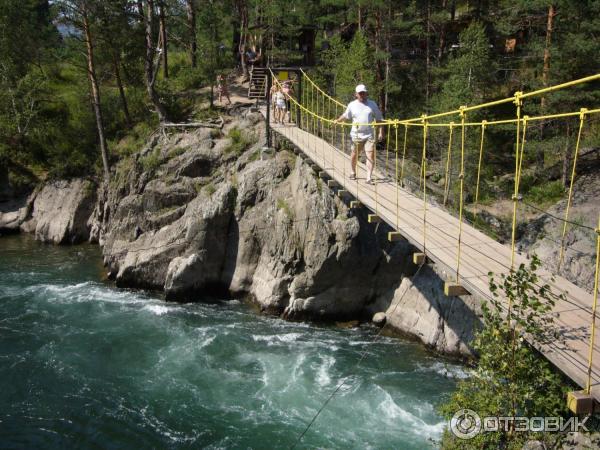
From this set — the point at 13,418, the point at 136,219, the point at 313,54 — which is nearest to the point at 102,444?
the point at 13,418

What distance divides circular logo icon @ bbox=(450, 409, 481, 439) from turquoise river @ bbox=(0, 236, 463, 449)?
1524mm

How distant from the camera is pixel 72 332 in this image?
30.2 feet

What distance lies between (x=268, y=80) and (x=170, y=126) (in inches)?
141

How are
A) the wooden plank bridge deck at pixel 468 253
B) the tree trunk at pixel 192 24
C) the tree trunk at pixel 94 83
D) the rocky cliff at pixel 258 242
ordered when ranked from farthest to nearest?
the tree trunk at pixel 192 24 → the tree trunk at pixel 94 83 → the rocky cliff at pixel 258 242 → the wooden plank bridge deck at pixel 468 253

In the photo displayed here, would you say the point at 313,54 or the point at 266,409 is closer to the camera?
the point at 266,409

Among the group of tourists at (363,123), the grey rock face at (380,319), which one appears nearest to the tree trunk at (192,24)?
the group of tourists at (363,123)

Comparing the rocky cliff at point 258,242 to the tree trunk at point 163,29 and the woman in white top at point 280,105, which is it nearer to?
the woman in white top at point 280,105

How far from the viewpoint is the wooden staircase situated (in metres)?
16.4

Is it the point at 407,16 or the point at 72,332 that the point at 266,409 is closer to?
the point at 72,332

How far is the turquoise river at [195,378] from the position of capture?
21.6 ft

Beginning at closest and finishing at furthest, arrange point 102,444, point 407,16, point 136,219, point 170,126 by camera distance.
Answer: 1. point 102,444
2. point 136,219
3. point 170,126
4. point 407,16

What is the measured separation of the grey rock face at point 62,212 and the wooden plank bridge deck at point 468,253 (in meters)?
8.45

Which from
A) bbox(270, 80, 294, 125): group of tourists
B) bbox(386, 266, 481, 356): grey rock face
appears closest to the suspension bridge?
bbox(386, 266, 481, 356): grey rock face


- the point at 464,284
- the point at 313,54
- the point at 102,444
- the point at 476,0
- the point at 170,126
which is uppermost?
the point at 476,0
